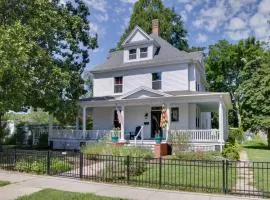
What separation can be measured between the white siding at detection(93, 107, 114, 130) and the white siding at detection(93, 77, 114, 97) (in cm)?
177

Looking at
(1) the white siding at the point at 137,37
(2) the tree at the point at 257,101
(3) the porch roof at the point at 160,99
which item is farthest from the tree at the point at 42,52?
→ (2) the tree at the point at 257,101

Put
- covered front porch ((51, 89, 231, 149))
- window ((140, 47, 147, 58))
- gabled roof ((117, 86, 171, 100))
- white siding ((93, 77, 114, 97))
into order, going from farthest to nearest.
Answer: white siding ((93, 77, 114, 97)) < window ((140, 47, 147, 58)) < gabled roof ((117, 86, 171, 100)) < covered front porch ((51, 89, 231, 149))

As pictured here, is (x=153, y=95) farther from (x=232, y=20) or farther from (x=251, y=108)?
(x=232, y=20)

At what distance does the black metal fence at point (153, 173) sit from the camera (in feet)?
32.1

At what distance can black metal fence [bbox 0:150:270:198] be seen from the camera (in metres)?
9.79

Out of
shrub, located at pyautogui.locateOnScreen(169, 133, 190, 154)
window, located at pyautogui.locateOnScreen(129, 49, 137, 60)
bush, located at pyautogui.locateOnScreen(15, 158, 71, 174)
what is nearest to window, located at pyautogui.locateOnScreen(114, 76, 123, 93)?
window, located at pyautogui.locateOnScreen(129, 49, 137, 60)

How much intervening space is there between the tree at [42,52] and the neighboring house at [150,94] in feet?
9.94

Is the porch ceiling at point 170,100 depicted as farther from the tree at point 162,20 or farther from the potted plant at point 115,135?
the tree at point 162,20

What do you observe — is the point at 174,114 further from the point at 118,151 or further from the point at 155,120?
the point at 118,151

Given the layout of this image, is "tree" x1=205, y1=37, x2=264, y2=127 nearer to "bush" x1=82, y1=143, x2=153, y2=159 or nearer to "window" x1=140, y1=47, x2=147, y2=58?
"window" x1=140, y1=47, x2=147, y2=58

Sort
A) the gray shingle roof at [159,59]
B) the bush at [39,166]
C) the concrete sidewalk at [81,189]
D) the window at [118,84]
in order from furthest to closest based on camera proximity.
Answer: the window at [118,84], the gray shingle roof at [159,59], the bush at [39,166], the concrete sidewalk at [81,189]

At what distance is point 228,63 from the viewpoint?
4853 cm

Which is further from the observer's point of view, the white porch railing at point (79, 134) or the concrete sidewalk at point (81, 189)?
the white porch railing at point (79, 134)

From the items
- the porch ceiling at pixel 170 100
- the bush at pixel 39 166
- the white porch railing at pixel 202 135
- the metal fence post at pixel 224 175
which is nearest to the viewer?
the metal fence post at pixel 224 175
